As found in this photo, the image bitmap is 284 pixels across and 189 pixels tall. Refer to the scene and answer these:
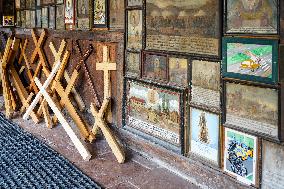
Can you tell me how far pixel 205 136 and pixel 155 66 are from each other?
3.53 ft

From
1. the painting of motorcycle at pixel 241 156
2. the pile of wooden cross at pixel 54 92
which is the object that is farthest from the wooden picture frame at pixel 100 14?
the painting of motorcycle at pixel 241 156

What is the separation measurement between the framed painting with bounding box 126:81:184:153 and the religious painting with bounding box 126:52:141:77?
0.13 m

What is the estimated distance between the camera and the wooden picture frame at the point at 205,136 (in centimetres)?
333

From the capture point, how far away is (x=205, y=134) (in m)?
3.46

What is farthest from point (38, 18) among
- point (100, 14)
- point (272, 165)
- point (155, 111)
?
point (272, 165)

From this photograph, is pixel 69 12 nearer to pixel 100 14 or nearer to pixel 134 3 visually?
pixel 100 14

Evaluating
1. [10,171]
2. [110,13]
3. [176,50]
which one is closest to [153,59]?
[176,50]

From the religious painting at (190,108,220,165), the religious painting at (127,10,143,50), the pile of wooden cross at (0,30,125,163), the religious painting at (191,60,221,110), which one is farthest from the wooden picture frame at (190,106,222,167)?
the religious painting at (127,10,143,50)

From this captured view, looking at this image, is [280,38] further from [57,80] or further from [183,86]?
[57,80]

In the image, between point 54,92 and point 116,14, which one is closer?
point 116,14

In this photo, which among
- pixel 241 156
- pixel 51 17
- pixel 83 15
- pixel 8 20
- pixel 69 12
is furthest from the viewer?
pixel 8 20

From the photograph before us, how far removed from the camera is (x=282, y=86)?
2693 mm

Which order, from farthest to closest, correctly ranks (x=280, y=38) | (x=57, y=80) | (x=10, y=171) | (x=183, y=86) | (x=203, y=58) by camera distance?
1. (x=57, y=80)
2. (x=10, y=171)
3. (x=183, y=86)
4. (x=203, y=58)
5. (x=280, y=38)

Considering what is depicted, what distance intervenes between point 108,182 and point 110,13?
2.37m
